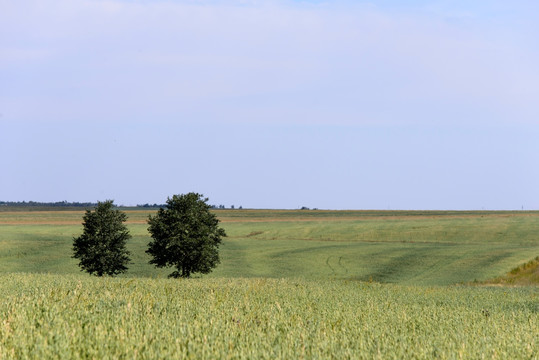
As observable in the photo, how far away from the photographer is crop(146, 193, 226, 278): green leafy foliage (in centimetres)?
4638

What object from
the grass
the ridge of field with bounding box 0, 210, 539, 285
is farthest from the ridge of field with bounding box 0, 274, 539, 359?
the grass

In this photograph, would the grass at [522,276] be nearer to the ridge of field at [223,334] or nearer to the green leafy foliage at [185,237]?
the green leafy foliage at [185,237]

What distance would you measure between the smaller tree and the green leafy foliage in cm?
315

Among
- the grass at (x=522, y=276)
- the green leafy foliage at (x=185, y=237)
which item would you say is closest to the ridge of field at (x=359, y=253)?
the grass at (x=522, y=276)

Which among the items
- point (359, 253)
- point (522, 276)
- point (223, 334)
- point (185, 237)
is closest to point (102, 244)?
point (185, 237)

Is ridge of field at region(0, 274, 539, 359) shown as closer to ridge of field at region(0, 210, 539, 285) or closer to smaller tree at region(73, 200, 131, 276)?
smaller tree at region(73, 200, 131, 276)

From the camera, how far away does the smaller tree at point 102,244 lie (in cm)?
4750

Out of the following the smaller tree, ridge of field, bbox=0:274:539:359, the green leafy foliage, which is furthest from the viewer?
the smaller tree

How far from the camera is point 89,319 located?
8.74m

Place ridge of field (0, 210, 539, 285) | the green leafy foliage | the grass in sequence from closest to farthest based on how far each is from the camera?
the green leafy foliage < the grass < ridge of field (0, 210, 539, 285)

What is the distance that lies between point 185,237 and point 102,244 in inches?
282

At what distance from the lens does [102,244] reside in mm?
47562

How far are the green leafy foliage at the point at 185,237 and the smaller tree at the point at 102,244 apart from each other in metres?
3.15

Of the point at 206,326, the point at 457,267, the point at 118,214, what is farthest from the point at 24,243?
the point at 206,326
